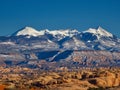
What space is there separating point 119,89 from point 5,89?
1481 inches

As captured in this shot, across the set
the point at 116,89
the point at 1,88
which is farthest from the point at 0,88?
the point at 116,89

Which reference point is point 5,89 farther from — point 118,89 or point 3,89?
point 118,89

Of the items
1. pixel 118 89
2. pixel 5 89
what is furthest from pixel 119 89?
pixel 5 89

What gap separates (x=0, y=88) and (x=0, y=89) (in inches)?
109

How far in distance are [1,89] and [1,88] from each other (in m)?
2.77

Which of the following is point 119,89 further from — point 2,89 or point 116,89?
point 2,89

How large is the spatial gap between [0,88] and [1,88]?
0.32 m

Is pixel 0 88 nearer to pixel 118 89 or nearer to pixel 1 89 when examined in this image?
pixel 1 89

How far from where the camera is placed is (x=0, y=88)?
172 metres

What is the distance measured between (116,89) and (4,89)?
123ft

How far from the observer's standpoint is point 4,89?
171750 mm

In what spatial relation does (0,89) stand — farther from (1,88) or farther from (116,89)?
(116,89)

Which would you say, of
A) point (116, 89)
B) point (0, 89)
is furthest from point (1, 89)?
point (116, 89)

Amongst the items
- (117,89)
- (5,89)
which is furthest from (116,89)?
(5,89)
